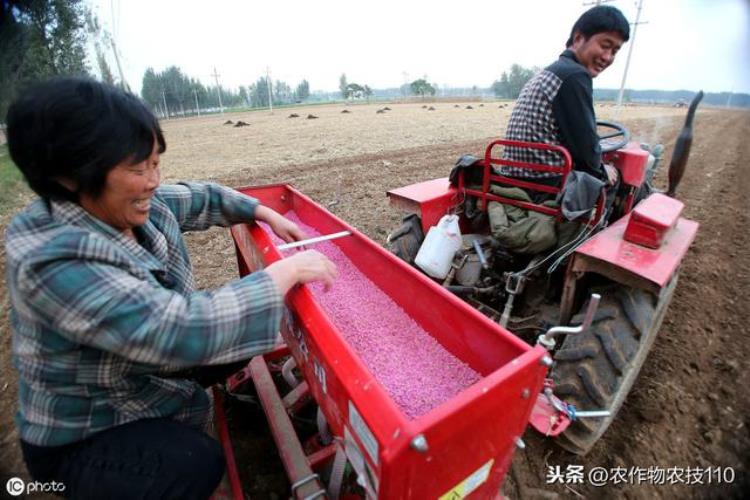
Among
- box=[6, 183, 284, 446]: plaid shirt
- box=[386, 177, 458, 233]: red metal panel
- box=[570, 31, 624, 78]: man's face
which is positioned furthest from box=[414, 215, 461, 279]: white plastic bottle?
box=[6, 183, 284, 446]: plaid shirt

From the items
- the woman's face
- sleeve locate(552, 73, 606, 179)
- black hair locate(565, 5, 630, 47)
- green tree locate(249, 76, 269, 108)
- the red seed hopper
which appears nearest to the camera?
the red seed hopper

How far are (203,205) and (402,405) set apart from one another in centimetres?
132

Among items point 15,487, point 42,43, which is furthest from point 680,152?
point 42,43

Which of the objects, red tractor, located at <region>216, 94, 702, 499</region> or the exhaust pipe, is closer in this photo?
red tractor, located at <region>216, 94, 702, 499</region>

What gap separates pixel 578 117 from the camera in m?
2.16

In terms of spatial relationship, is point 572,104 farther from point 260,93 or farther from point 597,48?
point 260,93

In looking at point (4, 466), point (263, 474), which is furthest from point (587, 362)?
point (4, 466)

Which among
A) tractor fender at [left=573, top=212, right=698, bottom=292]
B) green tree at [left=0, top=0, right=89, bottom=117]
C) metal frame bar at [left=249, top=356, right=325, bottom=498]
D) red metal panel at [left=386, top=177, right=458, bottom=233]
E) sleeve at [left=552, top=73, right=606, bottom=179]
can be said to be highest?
green tree at [left=0, top=0, right=89, bottom=117]

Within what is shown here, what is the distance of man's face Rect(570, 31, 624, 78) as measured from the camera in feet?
7.70

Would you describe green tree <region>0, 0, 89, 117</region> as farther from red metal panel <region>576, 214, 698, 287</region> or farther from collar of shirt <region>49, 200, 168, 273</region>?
red metal panel <region>576, 214, 698, 287</region>

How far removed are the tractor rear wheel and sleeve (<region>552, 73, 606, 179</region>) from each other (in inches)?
34.2

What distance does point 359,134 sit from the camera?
1441 centimetres

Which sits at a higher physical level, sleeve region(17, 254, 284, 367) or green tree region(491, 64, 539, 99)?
green tree region(491, 64, 539, 99)

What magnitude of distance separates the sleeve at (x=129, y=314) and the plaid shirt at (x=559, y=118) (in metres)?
1.97
